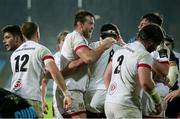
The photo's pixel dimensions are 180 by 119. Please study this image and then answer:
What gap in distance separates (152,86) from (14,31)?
1638 millimetres

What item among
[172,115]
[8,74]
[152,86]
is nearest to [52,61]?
[152,86]

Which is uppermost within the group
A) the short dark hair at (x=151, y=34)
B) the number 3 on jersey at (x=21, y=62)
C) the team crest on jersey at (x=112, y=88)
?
the short dark hair at (x=151, y=34)

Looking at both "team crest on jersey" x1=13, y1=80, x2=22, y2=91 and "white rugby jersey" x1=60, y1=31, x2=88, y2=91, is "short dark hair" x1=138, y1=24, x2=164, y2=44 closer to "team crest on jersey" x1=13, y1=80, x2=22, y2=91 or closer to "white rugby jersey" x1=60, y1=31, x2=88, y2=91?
"white rugby jersey" x1=60, y1=31, x2=88, y2=91

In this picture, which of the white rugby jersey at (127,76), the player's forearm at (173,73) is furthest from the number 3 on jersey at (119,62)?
the player's forearm at (173,73)

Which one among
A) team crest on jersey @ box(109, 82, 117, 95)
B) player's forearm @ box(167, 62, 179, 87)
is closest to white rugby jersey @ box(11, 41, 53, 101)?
team crest on jersey @ box(109, 82, 117, 95)

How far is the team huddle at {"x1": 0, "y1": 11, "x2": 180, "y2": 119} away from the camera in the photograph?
15.2 feet

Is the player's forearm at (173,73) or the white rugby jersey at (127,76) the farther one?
the player's forearm at (173,73)

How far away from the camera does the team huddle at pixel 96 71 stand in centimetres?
462

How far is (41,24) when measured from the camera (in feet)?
49.2

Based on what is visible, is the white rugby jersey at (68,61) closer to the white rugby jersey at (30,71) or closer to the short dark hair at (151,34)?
the white rugby jersey at (30,71)

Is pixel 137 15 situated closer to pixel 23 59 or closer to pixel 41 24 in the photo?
pixel 41 24

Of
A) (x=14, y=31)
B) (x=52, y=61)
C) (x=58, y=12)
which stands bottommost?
(x=52, y=61)

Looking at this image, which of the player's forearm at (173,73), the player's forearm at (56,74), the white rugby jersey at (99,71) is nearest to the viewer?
the player's forearm at (56,74)

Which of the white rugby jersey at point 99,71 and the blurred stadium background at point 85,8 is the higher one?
the blurred stadium background at point 85,8
